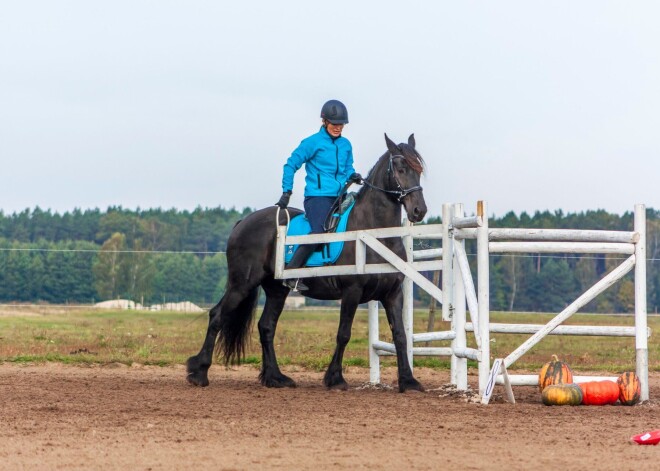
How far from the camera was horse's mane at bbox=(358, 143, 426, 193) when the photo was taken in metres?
11.0

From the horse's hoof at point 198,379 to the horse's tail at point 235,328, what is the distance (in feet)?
1.96

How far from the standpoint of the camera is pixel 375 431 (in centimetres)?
792

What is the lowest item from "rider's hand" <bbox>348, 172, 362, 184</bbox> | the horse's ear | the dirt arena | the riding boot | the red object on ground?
the dirt arena

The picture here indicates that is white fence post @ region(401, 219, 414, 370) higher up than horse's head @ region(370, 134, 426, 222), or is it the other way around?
horse's head @ region(370, 134, 426, 222)

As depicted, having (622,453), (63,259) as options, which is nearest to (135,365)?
(622,453)

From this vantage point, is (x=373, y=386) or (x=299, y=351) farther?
(x=299, y=351)

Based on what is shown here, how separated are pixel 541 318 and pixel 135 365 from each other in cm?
2446

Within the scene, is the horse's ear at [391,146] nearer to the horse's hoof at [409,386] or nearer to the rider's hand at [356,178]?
the rider's hand at [356,178]

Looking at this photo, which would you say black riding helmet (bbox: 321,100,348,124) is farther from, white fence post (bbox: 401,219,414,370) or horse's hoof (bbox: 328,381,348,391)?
horse's hoof (bbox: 328,381,348,391)

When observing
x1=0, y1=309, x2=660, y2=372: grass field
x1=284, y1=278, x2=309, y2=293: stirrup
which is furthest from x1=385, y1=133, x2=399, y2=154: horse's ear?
x1=0, y1=309, x2=660, y2=372: grass field

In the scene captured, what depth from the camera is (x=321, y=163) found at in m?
11.9

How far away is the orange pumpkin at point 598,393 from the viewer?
10.1 meters

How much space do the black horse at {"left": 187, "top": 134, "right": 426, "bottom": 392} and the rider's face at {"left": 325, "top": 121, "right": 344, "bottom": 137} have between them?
67 centimetres

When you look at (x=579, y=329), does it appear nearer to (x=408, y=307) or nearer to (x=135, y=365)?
(x=408, y=307)
